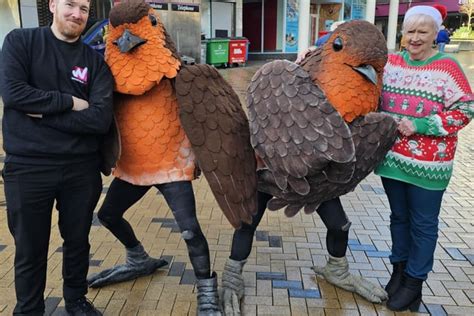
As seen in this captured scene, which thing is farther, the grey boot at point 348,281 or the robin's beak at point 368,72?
the grey boot at point 348,281

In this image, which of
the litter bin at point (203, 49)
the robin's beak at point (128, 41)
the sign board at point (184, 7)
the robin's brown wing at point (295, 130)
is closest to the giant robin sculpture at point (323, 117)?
the robin's brown wing at point (295, 130)

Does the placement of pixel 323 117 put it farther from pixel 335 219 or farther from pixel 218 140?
pixel 335 219

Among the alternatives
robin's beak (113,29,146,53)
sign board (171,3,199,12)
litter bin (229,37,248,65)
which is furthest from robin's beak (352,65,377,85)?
litter bin (229,37,248,65)

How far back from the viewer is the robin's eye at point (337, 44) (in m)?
2.15

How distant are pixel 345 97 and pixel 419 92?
56cm

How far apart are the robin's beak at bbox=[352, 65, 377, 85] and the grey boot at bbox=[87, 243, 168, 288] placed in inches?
71.2

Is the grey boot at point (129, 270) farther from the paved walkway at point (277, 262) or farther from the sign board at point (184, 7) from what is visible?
the sign board at point (184, 7)

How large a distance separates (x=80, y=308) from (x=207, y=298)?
2.26 ft

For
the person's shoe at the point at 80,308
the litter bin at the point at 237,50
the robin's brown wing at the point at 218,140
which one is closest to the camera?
the robin's brown wing at the point at 218,140

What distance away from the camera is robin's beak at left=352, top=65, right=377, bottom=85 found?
2.11m

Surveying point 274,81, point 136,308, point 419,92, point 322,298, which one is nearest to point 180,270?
point 136,308

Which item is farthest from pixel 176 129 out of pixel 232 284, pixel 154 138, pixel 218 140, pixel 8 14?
pixel 8 14

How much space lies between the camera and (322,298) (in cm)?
285

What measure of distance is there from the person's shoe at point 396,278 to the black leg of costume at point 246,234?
92 cm
